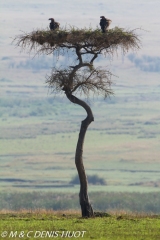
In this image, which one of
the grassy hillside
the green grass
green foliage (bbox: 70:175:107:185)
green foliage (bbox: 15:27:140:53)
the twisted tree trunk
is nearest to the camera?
the green grass

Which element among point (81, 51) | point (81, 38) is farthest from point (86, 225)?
point (81, 51)

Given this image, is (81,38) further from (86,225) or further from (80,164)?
(86,225)

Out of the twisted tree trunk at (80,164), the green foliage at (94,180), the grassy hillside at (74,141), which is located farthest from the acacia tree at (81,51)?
the green foliage at (94,180)

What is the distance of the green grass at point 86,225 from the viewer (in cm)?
1883

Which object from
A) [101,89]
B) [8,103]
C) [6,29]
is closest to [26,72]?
[8,103]

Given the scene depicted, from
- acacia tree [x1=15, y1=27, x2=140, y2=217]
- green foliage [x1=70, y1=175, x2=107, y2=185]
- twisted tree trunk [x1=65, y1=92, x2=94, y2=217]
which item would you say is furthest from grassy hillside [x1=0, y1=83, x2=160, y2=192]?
twisted tree trunk [x1=65, y1=92, x2=94, y2=217]

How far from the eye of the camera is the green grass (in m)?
18.8

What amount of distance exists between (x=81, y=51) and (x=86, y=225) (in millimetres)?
5342

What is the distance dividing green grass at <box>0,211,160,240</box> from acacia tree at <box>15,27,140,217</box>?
115 cm

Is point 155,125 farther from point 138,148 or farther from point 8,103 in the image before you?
point 8,103

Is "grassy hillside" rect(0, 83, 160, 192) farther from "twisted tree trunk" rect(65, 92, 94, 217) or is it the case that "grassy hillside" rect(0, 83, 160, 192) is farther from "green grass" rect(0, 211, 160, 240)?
"green grass" rect(0, 211, 160, 240)

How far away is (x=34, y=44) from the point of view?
78.0 feet

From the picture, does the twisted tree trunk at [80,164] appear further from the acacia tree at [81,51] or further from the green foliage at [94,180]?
the green foliage at [94,180]

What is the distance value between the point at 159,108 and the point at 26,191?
64.4m
